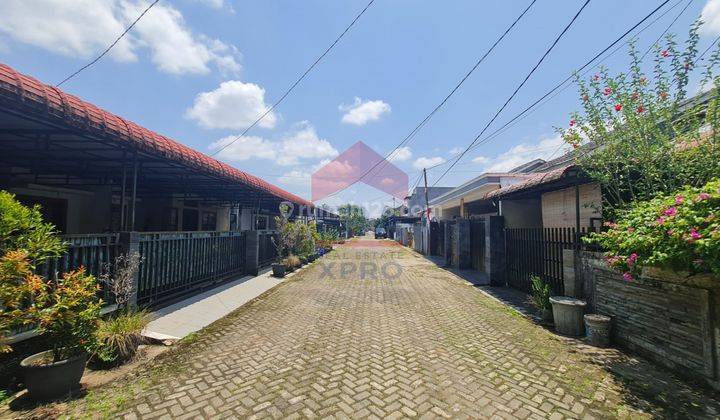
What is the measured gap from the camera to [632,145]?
5.29m

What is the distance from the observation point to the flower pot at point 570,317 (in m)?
5.44

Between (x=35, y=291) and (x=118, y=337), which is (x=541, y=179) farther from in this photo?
(x=35, y=291)

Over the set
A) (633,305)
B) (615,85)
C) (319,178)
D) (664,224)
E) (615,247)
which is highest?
(319,178)

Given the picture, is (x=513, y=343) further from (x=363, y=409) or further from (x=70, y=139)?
(x=70, y=139)

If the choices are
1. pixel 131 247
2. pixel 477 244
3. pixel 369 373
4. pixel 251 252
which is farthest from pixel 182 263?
pixel 477 244

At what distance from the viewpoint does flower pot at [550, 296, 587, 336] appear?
5438 millimetres

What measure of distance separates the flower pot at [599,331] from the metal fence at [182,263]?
812cm

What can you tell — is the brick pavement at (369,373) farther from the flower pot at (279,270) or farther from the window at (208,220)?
the window at (208,220)

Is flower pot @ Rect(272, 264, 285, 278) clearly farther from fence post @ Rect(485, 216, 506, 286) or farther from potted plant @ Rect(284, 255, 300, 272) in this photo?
fence post @ Rect(485, 216, 506, 286)

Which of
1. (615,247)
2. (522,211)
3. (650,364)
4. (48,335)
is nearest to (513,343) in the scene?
(650,364)

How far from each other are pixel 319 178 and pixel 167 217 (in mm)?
26010

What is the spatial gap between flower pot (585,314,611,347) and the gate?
745 cm

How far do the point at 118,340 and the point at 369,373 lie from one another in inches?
133

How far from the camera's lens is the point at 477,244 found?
43.5ft
